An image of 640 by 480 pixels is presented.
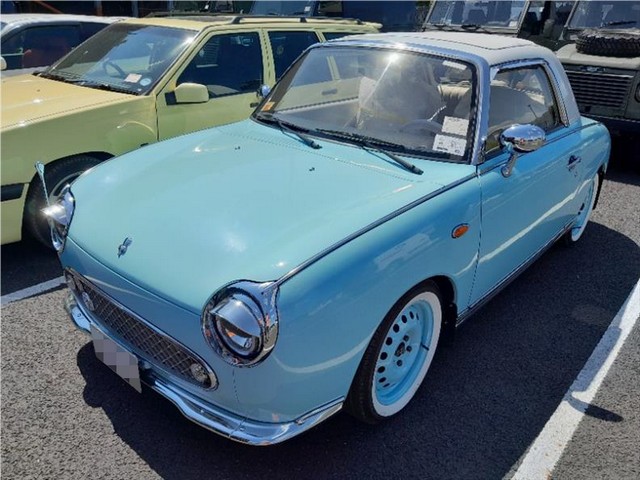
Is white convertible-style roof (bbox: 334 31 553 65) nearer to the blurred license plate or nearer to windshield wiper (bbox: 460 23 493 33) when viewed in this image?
the blurred license plate

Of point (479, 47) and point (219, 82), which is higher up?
point (479, 47)

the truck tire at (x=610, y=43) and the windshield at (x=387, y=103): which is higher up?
the truck tire at (x=610, y=43)

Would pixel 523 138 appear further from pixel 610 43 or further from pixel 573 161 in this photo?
pixel 610 43

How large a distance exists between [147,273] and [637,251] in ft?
13.3

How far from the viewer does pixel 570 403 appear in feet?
9.08

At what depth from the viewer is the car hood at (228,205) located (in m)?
2.06

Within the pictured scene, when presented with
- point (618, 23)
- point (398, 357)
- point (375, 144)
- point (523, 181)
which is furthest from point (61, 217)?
point (618, 23)

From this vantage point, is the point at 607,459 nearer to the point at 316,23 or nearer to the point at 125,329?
the point at 125,329

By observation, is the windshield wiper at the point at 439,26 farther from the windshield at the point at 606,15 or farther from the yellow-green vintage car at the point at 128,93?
the yellow-green vintage car at the point at 128,93

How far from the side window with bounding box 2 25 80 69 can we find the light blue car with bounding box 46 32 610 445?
417cm

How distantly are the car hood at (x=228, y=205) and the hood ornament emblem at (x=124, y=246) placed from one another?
0.6 inches

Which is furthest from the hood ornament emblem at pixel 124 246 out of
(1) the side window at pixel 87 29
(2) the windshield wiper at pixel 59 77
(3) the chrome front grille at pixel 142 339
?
(1) the side window at pixel 87 29

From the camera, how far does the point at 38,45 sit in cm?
646

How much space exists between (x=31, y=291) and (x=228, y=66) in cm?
249
